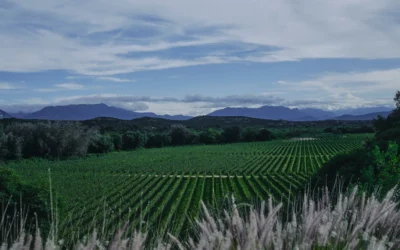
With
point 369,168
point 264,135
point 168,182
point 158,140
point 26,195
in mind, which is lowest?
point 168,182

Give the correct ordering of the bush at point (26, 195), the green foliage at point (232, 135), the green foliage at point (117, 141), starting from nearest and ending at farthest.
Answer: the bush at point (26, 195) → the green foliage at point (117, 141) → the green foliage at point (232, 135)

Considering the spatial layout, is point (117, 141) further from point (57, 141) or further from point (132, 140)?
point (57, 141)

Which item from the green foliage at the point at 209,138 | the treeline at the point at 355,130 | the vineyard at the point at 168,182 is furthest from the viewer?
the treeline at the point at 355,130

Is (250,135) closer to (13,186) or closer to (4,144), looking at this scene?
(4,144)

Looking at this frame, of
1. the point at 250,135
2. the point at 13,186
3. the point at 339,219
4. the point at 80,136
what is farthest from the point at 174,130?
the point at 339,219

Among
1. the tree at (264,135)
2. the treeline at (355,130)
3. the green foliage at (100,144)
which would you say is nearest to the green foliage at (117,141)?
the green foliage at (100,144)

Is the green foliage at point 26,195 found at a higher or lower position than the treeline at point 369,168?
lower

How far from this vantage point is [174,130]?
162m

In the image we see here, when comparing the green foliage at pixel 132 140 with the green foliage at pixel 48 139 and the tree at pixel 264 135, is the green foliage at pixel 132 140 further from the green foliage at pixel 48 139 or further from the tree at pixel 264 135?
the tree at pixel 264 135

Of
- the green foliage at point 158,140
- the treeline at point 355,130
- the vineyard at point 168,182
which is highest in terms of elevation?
the treeline at point 355,130

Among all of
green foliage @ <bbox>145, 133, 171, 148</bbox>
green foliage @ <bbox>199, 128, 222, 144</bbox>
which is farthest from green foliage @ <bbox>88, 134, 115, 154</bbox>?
green foliage @ <bbox>199, 128, 222, 144</bbox>

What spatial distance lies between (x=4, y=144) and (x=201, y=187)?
194 ft

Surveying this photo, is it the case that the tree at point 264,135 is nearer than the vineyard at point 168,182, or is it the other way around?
the vineyard at point 168,182

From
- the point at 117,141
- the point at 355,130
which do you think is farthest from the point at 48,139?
the point at 355,130
